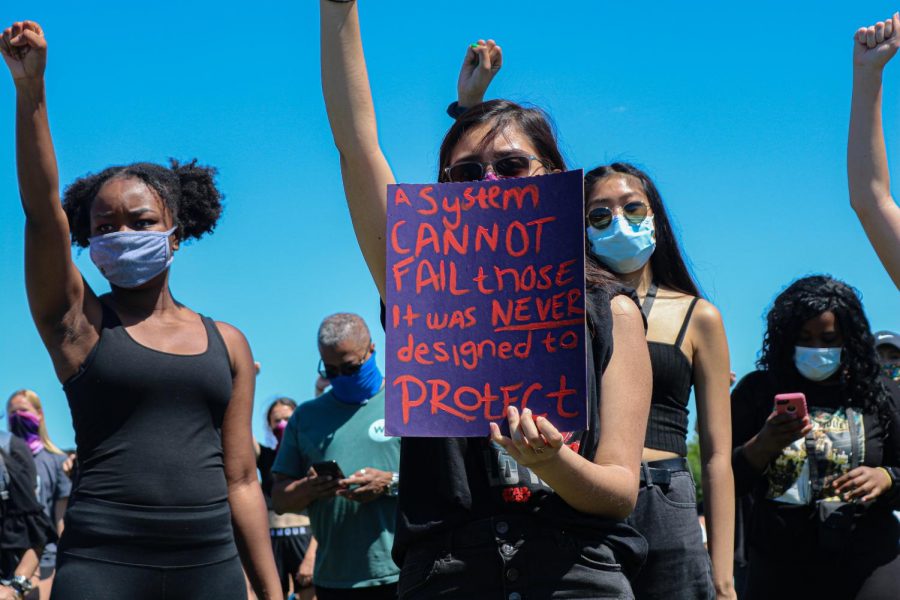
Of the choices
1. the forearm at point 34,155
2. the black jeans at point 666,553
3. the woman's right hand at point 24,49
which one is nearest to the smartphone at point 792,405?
the black jeans at point 666,553

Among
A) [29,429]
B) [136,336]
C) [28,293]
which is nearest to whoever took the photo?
[28,293]

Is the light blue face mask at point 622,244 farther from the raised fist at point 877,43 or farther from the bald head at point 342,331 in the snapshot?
the bald head at point 342,331

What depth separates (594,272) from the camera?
8.95ft

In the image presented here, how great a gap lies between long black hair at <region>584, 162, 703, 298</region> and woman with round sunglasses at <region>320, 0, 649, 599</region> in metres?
Answer: 1.85

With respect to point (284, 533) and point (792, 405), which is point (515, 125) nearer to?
point (792, 405)

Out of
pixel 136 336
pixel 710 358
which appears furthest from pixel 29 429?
pixel 710 358

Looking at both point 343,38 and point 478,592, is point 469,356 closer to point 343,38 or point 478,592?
point 478,592

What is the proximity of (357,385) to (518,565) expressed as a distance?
13.5 ft

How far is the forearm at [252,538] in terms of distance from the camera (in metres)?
4.02

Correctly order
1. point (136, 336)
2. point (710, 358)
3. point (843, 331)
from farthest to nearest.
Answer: point (843, 331)
point (710, 358)
point (136, 336)

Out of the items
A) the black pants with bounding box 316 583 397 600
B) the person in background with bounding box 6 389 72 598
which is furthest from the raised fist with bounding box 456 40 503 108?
the person in background with bounding box 6 389 72 598

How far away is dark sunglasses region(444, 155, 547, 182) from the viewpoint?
8.68ft

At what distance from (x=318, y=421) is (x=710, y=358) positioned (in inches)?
113

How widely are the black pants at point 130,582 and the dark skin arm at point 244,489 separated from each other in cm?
34
